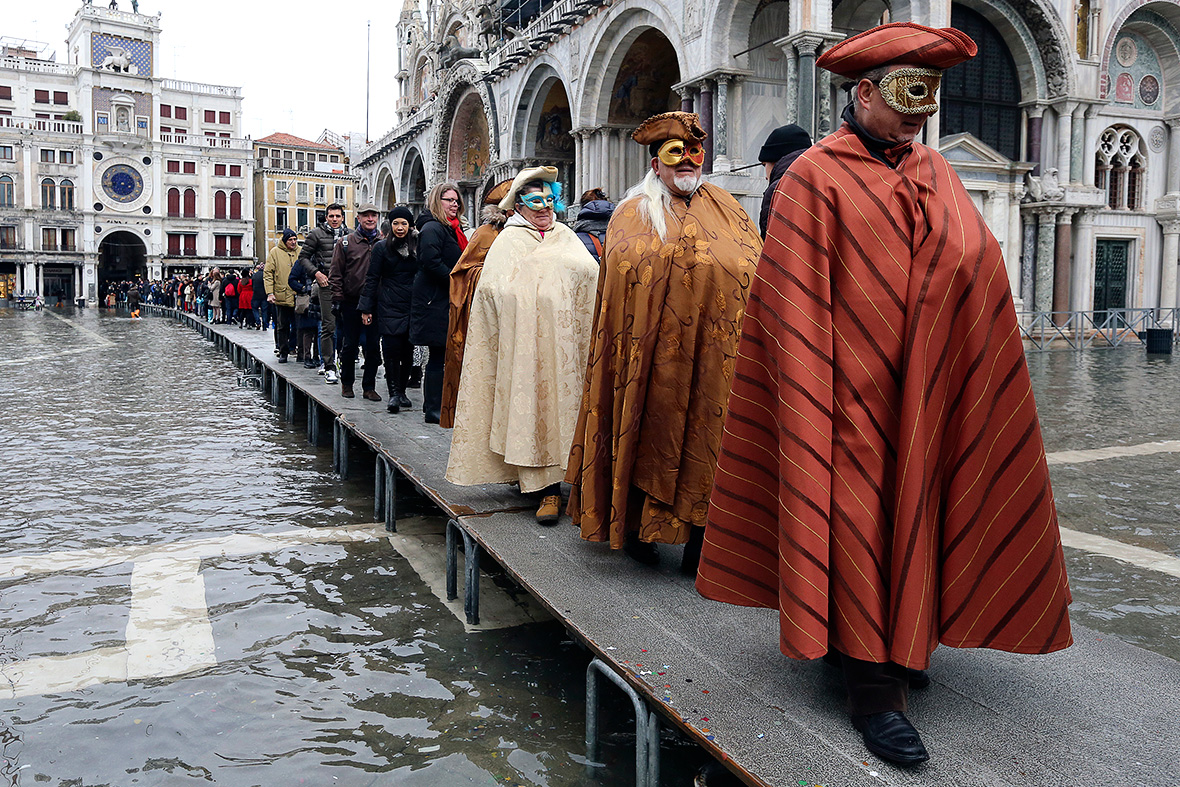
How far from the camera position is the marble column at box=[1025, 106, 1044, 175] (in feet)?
61.4

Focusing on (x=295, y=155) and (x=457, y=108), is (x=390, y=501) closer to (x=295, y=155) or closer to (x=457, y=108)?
(x=457, y=108)

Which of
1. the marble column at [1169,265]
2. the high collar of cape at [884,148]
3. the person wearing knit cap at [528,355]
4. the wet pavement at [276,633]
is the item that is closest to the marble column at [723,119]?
the wet pavement at [276,633]

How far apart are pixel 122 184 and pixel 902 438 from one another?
6729cm

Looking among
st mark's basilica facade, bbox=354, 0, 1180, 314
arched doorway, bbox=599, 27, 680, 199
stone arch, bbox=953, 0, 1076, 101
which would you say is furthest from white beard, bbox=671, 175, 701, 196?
stone arch, bbox=953, 0, 1076, 101

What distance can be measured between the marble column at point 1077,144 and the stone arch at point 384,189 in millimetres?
27545

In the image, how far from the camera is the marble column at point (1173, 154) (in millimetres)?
20578

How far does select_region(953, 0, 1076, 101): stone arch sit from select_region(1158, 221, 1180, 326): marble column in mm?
4861

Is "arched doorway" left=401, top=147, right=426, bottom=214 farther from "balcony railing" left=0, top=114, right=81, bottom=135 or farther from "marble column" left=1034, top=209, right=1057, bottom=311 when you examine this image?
"balcony railing" left=0, top=114, right=81, bottom=135

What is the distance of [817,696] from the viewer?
2471mm

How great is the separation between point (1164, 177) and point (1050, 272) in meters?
4.38

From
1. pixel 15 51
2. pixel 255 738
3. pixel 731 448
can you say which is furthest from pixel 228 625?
pixel 15 51

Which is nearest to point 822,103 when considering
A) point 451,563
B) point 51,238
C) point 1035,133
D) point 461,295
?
point 1035,133

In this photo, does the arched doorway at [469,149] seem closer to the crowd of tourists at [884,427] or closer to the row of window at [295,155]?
the crowd of tourists at [884,427]

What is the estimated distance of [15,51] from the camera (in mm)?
70500
